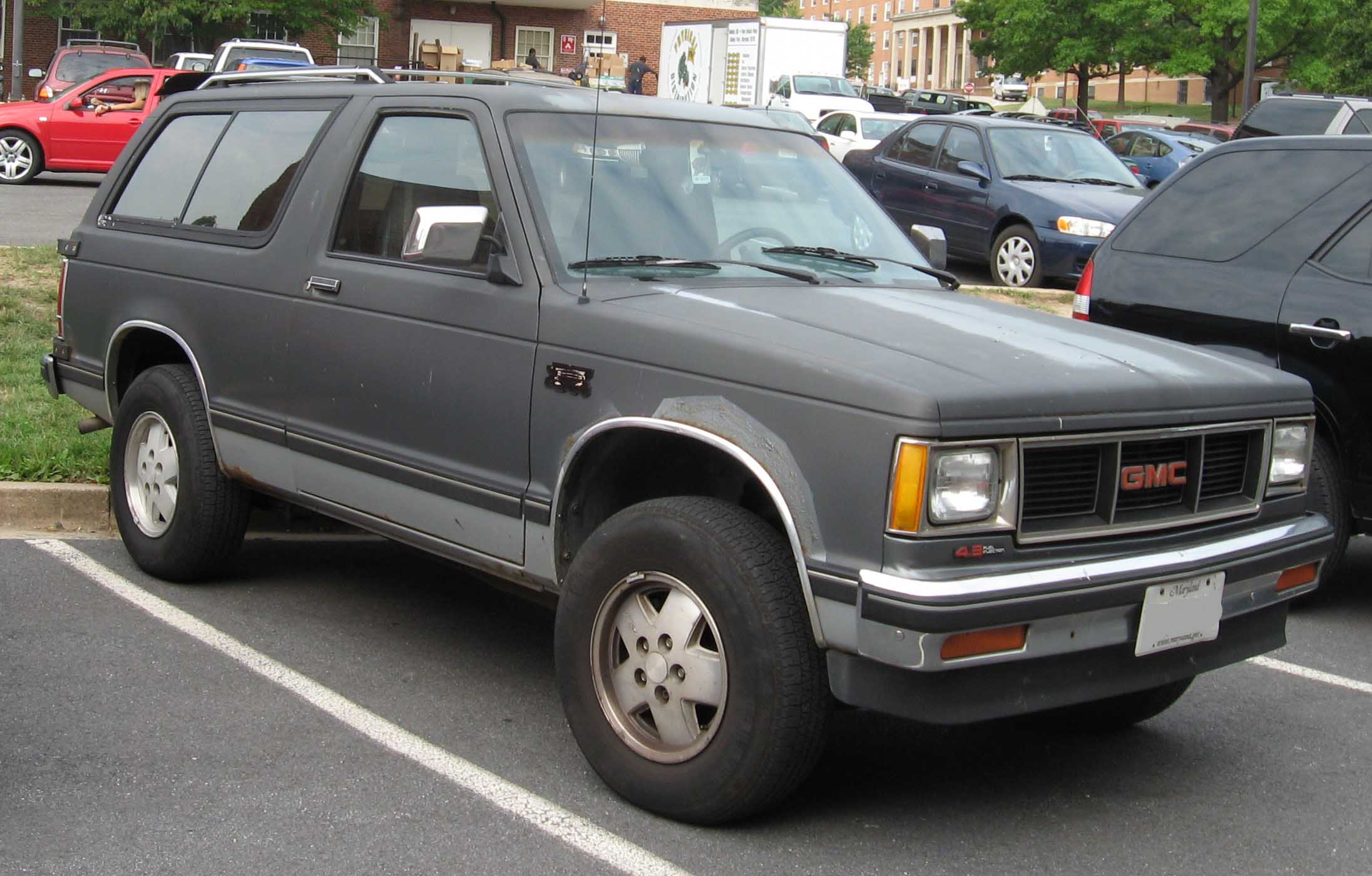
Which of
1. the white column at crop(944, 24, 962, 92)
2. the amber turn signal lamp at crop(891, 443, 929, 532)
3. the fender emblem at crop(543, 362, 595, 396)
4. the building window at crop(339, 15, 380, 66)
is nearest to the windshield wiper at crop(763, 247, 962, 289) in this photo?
the fender emblem at crop(543, 362, 595, 396)

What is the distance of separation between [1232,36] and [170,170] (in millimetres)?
53617

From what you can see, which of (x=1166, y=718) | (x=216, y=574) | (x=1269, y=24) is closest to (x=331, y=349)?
(x=216, y=574)

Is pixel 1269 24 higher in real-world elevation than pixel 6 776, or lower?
higher

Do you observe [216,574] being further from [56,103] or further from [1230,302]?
[56,103]

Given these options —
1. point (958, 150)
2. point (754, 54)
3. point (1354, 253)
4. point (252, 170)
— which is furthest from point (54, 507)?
point (754, 54)

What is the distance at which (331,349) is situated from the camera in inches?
195

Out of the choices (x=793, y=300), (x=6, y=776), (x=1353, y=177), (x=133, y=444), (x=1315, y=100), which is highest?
(x=1315, y=100)

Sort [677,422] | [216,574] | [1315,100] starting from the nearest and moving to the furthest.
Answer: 1. [677,422]
2. [216,574]
3. [1315,100]

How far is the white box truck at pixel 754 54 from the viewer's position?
3525cm

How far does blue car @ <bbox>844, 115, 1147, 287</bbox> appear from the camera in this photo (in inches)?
522

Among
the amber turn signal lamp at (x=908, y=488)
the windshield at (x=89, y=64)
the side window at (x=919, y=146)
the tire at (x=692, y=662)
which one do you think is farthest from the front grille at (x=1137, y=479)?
the windshield at (x=89, y=64)

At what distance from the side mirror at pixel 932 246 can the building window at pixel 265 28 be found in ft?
120

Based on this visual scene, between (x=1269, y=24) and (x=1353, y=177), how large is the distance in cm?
4944

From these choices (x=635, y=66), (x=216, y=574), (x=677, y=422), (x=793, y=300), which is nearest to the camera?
(x=677, y=422)
